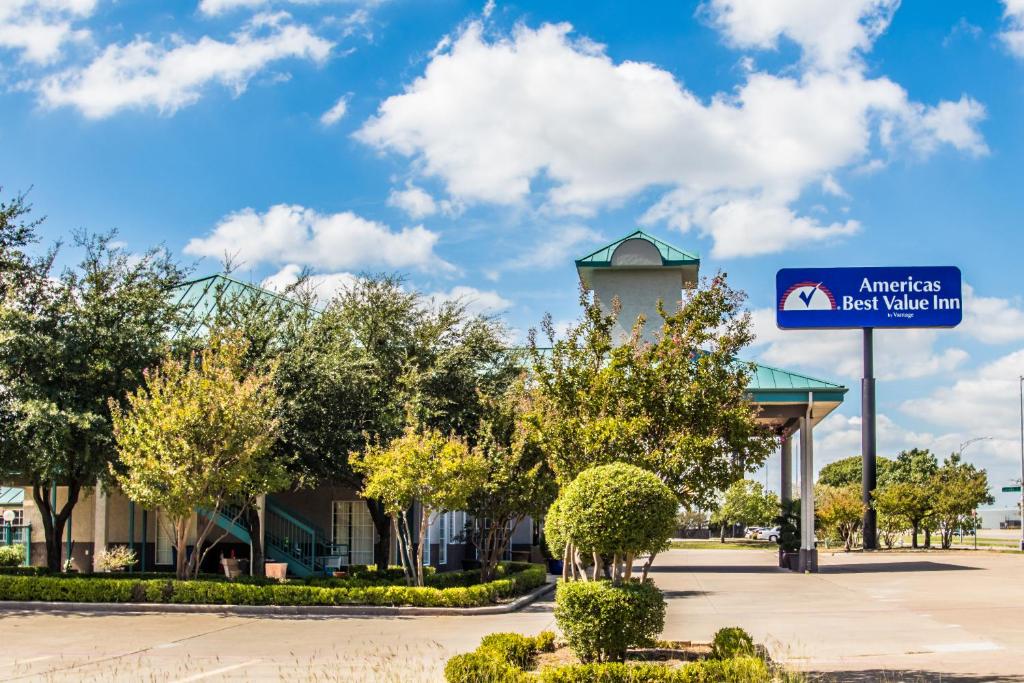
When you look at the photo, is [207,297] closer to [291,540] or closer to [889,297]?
[291,540]

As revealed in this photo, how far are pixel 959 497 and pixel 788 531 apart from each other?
2272 centimetres

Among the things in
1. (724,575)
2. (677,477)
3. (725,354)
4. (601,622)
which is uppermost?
(725,354)

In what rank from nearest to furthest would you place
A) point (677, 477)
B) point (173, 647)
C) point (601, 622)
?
1. point (601, 622)
2. point (677, 477)
3. point (173, 647)

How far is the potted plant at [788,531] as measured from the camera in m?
39.2

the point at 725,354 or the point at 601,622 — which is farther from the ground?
the point at 725,354

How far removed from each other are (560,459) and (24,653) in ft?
26.8

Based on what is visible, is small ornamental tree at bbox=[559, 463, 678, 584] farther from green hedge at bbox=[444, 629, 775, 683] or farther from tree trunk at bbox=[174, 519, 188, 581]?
tree trunk at bbox=[174, 519, 188, 581]

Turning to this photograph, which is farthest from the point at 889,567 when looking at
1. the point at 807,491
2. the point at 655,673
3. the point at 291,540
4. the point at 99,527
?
the point at 655,673

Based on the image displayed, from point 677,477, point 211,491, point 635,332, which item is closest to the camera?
point 677,477

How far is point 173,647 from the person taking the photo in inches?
605

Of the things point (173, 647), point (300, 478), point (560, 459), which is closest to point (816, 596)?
point (300, 478)

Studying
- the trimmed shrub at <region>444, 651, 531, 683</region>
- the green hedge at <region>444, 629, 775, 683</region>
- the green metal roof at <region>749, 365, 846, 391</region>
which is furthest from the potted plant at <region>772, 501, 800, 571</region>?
the trimmed shrub at <region>444, 651, 531, 683</region>

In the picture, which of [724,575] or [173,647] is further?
[724,575]

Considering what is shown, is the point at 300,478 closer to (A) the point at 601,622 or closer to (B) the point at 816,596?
(B) the point at 816,596
